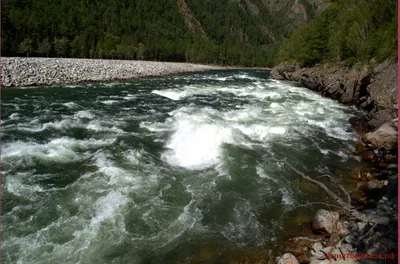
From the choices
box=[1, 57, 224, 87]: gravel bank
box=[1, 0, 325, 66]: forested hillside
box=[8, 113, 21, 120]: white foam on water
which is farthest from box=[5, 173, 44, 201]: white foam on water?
box=[1, 0, 325, 66]: forested hillside

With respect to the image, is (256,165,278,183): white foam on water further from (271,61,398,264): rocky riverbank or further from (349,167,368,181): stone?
(349,167,368,181): stone

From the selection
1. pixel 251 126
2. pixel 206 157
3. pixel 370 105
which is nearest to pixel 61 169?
pixel 206 157

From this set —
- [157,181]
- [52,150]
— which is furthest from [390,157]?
[52,150]

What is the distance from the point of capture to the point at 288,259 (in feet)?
23.2

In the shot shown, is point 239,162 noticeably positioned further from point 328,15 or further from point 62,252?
point 328,15

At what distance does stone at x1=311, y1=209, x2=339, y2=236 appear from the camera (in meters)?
8.16

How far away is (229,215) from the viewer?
9.74m

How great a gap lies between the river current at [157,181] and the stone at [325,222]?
804 millimetres

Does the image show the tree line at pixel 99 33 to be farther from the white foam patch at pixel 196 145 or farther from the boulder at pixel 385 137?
the boulder at pixel 385 137

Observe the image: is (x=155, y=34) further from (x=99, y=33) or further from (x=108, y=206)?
(x=108, y=206)

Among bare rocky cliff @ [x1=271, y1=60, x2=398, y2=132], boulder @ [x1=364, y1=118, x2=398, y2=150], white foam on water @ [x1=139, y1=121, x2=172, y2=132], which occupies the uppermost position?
bare rocky cliff @ [x1=271, y1=60, x2=398, y2=132]

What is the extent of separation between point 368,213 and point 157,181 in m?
8.13

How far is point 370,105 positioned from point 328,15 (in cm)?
4002

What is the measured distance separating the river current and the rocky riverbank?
84 cm
